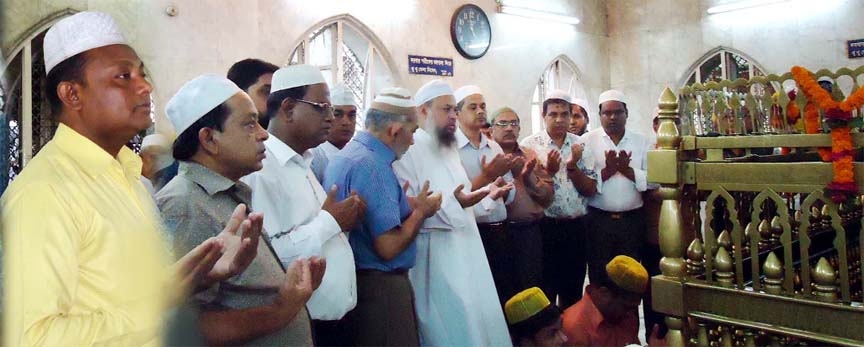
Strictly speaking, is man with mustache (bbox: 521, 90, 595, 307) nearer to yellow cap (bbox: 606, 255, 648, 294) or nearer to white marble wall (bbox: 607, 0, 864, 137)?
yellow cap (bbox: 606, 255, 648, 294)

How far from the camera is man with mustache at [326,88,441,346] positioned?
1530 mm

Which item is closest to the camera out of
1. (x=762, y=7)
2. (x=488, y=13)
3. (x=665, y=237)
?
(x=665, y=237)

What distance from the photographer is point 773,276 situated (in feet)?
3.63

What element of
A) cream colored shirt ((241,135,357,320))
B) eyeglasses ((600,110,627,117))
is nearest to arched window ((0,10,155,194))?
cream colored shirt ((241,135,357,320))

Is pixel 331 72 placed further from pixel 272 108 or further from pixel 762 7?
pixel 762 7

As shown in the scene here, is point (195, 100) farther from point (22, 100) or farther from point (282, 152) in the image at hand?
point (282, 152)

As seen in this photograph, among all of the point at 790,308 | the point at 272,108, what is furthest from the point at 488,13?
the point at 790,308

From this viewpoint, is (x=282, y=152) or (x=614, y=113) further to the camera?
(x=614, y=113)

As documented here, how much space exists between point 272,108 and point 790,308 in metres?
1.05

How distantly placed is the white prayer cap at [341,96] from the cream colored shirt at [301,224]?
68 centimetres

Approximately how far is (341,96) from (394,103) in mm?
388

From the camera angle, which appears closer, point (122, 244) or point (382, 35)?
point (122, 244)

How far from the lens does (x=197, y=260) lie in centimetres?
77

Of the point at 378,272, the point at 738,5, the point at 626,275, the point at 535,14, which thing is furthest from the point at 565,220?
the point at 738,5
